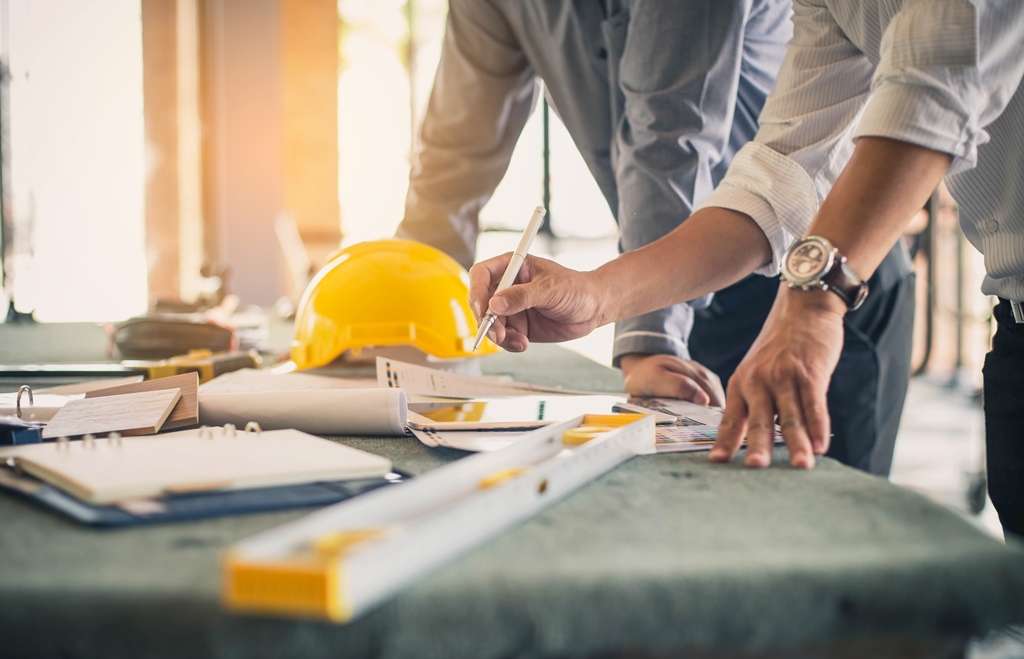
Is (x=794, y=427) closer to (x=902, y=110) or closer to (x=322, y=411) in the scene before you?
(x=902, y=110)

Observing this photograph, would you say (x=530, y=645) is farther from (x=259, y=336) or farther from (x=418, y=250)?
(x=259, y=336)

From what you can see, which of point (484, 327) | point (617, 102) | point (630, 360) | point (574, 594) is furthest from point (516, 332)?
point (617, 102)

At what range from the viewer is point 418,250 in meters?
1.33

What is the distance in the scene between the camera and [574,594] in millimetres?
358

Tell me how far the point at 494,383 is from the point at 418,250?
36 cm

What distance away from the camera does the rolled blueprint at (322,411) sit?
2.48 feet

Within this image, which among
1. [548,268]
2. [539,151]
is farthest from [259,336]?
[539,151]

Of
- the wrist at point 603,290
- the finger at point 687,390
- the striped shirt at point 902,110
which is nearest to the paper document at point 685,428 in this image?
the finger at point 687,390

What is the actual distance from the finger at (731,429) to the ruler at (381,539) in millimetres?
183

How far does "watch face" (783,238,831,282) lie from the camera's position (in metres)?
0.71

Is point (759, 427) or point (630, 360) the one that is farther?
point (630, 360)

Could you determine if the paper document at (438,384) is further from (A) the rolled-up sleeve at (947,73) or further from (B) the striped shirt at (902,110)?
(A) the rolled-up sleeve at (947,73)

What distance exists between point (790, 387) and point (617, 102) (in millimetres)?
955

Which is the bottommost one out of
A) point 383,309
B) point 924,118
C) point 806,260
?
point 383,309
